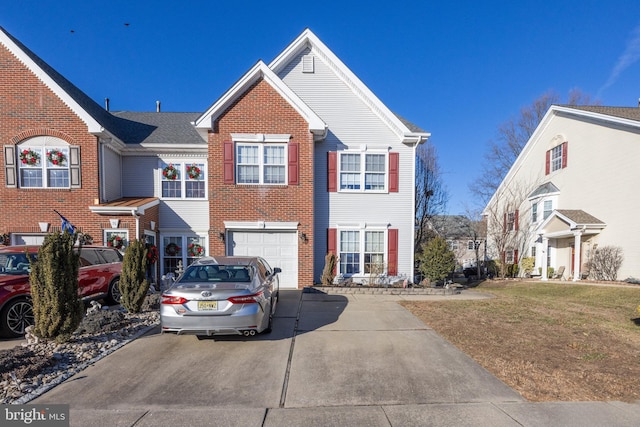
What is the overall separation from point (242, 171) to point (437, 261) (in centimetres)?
843

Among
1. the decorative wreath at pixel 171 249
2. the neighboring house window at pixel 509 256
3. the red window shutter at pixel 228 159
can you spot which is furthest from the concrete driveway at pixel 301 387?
the neighboring house window at pixel 509 256

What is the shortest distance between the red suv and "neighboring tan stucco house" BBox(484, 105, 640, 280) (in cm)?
2068

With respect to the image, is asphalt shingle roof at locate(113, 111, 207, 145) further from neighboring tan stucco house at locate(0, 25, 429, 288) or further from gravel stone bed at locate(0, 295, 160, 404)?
gravel stone bed at locate(0, 295, 160, 404)

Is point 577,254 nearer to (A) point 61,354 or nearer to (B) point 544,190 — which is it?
(B) point 544,190

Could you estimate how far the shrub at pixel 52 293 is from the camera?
16.6 feet

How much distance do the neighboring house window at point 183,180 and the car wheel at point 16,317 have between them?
6.87 m

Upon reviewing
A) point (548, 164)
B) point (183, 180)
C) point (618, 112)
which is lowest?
point (183, 180)

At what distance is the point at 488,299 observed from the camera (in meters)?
10.3

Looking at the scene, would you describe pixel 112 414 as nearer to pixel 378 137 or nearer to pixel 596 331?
pixel 596 331

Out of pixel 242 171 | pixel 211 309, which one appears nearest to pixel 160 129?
pixel 242 171

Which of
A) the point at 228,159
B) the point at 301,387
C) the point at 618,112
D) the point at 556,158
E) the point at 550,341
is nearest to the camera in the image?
the point at 301,387

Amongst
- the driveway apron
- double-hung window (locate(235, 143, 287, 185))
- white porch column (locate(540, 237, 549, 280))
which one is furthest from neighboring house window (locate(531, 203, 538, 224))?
the driveway apron

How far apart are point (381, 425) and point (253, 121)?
10284 mm

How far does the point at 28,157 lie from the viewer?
10.7 metres
